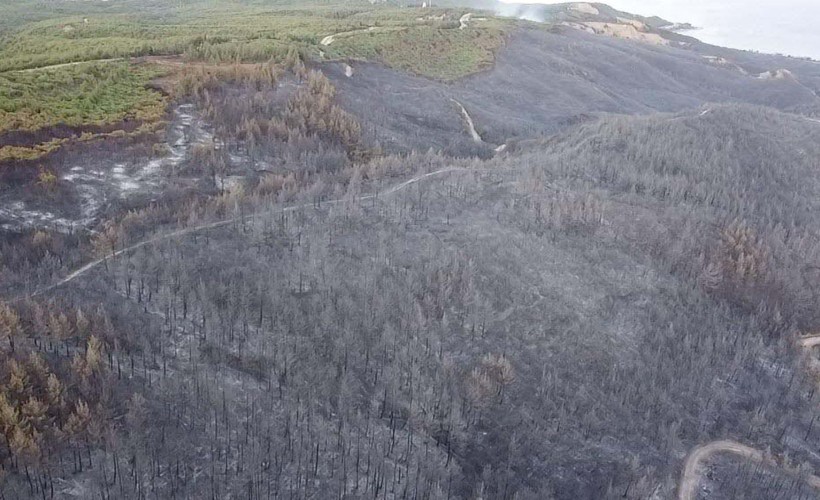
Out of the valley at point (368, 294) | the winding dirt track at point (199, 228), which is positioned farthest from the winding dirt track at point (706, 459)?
the winding dirt track at point (199, 228)

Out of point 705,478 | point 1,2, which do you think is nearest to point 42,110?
point 705,478

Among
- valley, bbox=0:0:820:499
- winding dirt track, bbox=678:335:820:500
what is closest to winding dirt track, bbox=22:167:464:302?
valley, bbox=0:0:820:499

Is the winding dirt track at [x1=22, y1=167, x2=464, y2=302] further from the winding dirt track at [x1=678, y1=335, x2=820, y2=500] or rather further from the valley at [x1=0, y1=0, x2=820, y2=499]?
the winding dirt track at [x1=678, y1=335, x2=820, y2=500]

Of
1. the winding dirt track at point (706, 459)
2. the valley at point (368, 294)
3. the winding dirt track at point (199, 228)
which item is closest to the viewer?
the valley at point (368, 294)

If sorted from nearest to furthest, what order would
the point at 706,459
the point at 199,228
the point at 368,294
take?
the point at 706,459
the point at 368,294
the point at 199,228

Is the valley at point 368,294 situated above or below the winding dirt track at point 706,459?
above

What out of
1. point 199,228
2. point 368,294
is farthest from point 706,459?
point 199,228

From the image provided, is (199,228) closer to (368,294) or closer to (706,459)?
(368,294)

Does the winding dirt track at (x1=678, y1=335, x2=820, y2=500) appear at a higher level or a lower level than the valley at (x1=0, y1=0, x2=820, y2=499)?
lower

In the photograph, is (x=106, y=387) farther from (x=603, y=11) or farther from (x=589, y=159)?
(x=603, y=11)

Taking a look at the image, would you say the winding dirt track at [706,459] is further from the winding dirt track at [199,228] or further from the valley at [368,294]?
the winding dirt track at [199,228]
